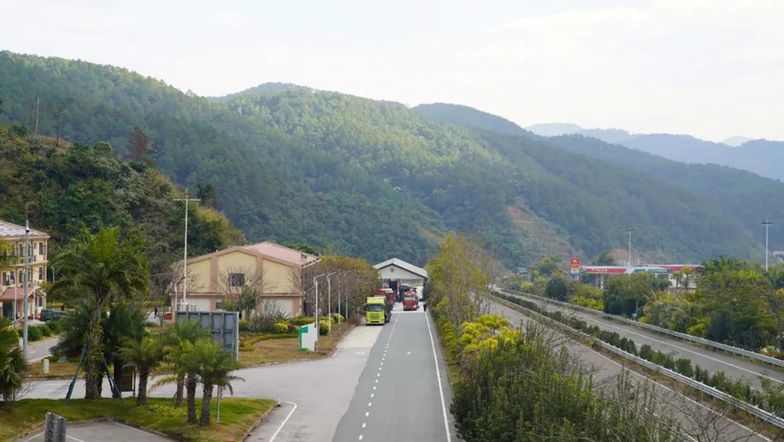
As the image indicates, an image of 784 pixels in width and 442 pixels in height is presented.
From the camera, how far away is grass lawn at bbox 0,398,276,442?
32531 millimetres

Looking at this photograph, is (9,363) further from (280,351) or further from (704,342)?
(704,342)

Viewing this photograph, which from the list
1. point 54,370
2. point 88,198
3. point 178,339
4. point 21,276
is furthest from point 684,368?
point 88,198

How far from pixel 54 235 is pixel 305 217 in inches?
3010

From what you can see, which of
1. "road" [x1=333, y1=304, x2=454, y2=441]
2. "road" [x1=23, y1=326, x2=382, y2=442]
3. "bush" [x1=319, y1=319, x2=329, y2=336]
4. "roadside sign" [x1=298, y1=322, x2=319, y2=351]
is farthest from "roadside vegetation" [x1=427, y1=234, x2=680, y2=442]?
"bush" [x1=319, y1=319, x2=329, y2=336]

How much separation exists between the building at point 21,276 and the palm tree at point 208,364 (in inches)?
1504

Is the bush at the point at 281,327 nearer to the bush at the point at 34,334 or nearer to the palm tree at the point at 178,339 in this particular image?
the bush at the point at 34,334

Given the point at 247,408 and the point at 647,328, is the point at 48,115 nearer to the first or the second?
the point at 647,328

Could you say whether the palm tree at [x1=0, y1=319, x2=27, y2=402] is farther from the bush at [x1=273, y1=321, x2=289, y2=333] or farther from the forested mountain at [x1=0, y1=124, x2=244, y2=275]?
the forested mountain at [x1=0, y1=124, x2=244, y2=275]

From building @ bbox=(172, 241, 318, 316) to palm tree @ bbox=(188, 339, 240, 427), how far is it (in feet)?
152

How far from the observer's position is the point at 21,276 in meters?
75.7

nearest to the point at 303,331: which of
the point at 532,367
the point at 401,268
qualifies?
the point at 532,367

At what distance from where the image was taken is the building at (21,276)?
233 feet

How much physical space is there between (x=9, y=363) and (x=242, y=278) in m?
49.5

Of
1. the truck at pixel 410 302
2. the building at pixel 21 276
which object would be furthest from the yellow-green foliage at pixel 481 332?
the truck at pixel 410 302
